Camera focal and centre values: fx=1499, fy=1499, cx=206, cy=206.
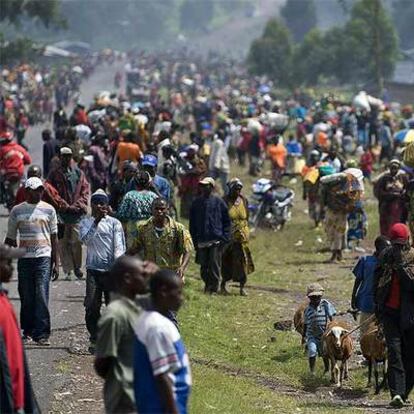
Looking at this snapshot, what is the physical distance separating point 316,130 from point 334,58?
37.7 metres

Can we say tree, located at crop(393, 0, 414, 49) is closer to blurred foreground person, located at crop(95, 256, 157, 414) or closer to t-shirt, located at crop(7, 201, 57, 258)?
t-shirt, located at crop(7, 201, 57, 258)

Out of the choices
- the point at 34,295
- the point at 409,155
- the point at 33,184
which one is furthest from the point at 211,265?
the point at 33,184


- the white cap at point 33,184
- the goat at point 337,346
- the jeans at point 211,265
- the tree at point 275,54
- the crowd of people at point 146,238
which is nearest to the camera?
the crowd of people at point 146,238

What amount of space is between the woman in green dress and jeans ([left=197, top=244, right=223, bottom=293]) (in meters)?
0.29

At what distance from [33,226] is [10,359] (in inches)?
188

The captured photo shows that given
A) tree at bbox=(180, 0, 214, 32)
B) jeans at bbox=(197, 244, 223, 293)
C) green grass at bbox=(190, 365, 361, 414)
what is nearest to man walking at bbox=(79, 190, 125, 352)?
green grass at bbox=(190, 365, 361, 414)

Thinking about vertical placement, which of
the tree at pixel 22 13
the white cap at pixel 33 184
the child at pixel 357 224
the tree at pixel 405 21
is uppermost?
the tree at pixel 405 21

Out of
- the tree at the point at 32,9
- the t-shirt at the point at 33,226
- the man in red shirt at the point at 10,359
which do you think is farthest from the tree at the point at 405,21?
the man in red shirt at the point at 10,359

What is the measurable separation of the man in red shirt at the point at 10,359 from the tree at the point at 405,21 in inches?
3661

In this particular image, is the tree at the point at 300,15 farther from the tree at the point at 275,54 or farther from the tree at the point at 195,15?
the tree at the point at 195,15

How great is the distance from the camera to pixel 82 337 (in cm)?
1397

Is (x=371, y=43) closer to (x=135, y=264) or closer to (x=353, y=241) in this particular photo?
(x=353, y=241)

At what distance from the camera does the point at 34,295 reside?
13.1m

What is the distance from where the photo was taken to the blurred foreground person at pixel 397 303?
12016mm
